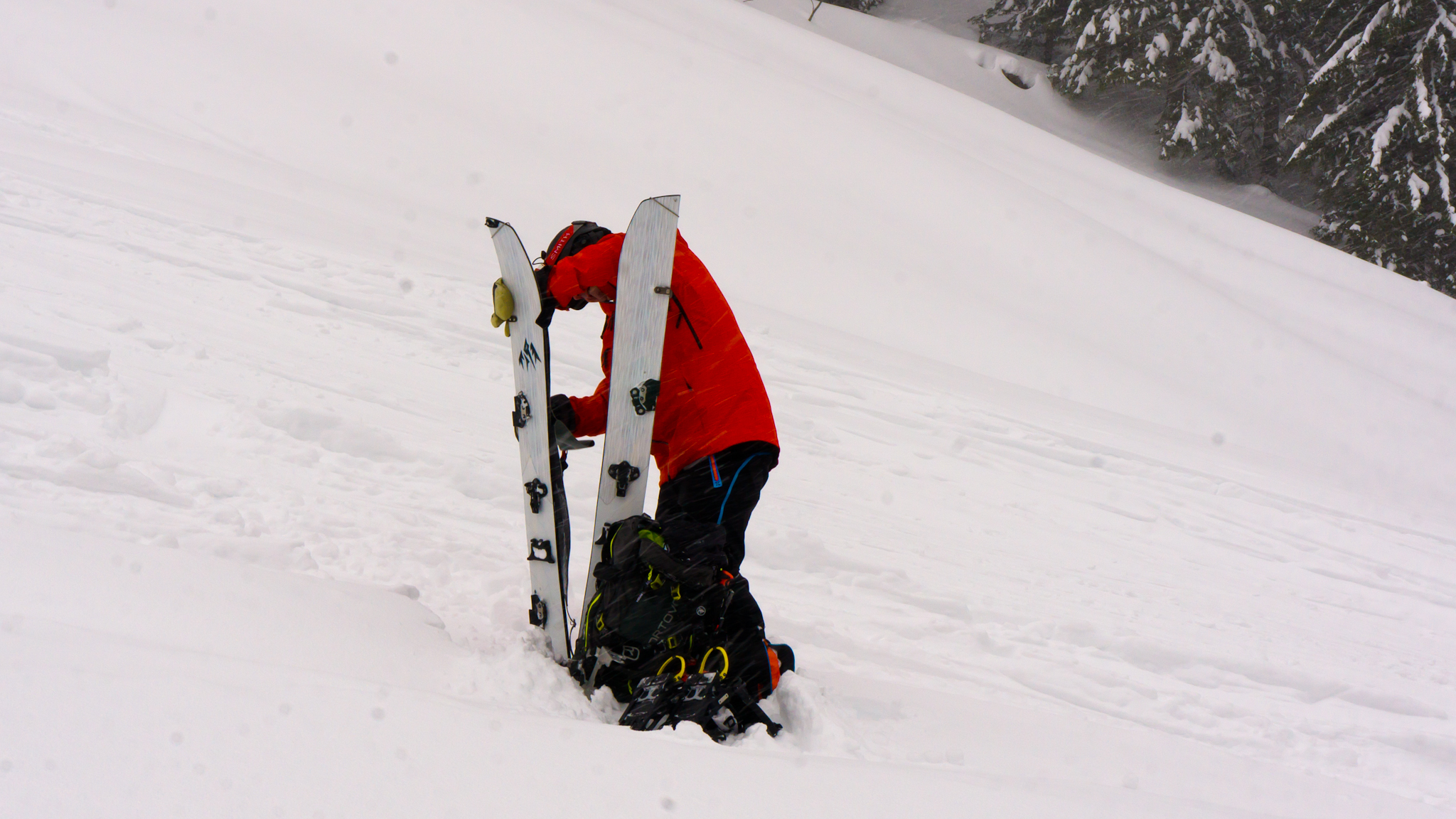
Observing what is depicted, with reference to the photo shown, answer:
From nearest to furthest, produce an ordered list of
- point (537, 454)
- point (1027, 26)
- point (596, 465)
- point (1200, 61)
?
point (537, 454) → point (596, 465) → point (1200, 61) → point (1027, 26)

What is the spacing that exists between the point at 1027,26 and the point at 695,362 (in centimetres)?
2513

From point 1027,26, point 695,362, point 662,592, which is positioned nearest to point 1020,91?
point 1027,26

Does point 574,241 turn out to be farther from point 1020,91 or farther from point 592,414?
point 1020,91

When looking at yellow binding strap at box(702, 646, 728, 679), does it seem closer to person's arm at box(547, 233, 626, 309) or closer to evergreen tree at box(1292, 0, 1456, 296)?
person's arm at box(547, 233, 626, 309)

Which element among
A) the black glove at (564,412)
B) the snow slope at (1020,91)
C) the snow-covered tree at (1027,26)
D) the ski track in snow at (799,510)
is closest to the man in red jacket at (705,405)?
the black glove at (564,412)

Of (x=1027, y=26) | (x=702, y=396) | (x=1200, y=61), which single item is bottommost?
(x=702, y=396)

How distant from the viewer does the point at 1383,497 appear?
7.03 metres

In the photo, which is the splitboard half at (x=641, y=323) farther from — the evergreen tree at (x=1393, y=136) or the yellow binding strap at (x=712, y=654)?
the evergreen tree at (x=1393, y=136)

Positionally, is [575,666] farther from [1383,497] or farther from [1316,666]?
[1383,497]

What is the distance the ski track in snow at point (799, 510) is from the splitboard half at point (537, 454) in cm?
16

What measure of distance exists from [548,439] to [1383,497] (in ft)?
24.0

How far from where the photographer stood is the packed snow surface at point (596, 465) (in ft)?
6.29

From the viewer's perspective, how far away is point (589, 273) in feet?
9.61

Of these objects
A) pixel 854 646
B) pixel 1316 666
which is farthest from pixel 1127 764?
pixel 1316 666
